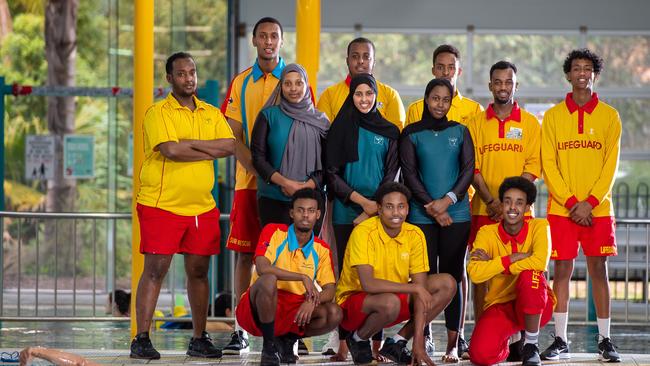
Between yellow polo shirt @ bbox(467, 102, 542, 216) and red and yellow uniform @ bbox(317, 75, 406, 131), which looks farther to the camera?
red and yellow uniform @ bbox(317, 75, 406, 131)

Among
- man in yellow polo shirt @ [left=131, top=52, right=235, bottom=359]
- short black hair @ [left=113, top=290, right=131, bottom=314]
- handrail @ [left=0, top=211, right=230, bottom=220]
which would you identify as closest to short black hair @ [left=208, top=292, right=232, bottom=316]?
short black hair @ [left=113, top=290, right=131, bottom=314]

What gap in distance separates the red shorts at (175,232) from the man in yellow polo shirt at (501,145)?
170 cm

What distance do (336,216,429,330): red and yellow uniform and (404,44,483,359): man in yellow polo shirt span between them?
533 millimetres

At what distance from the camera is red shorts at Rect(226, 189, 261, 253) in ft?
26.8

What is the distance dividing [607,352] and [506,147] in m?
1.42

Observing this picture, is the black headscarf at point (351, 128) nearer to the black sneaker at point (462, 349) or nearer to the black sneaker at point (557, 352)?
the black sneaker at point (462, 349)

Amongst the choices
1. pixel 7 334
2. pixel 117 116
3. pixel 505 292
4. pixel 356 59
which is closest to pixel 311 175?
pixel 356 59

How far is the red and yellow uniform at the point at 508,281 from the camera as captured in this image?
7598mm

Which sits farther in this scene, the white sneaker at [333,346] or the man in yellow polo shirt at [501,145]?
the white sneaker at [333,346]

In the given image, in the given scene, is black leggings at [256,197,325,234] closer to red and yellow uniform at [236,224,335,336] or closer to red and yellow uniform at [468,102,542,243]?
red and yellow uniform at [236,224,335,336]

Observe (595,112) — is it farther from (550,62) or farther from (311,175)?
(550,62)

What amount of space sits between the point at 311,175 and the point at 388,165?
1.57 feet

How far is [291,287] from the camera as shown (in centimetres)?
771

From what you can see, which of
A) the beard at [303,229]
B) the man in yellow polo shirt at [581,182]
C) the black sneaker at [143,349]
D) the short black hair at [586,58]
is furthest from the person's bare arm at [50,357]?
the short black hair at [586,58]
